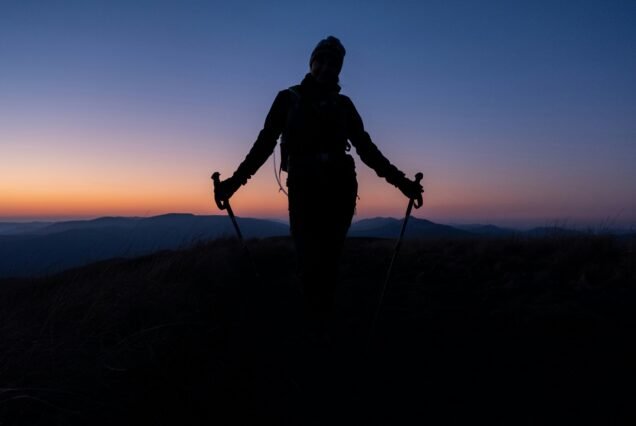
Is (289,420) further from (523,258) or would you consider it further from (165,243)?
(523,258)

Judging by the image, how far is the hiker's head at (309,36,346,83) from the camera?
3.66m

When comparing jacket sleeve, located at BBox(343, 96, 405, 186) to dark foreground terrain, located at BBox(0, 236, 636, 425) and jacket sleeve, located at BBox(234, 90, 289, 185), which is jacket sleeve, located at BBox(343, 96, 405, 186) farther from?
dark foreground terrain, located at BBox(0, 236, 636, 425)

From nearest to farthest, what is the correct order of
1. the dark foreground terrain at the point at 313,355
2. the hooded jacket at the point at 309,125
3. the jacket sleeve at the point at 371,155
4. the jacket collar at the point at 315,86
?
the dark foreground terrain at the point at 313,355, the hooded jacket at the point at 309,125, the jacket collar at the point at 315,86, the jacket sleeve at the point at 371,155

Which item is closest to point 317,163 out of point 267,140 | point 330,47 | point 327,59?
point 267,140

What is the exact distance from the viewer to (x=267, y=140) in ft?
12.4

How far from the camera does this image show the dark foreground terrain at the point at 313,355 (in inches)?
91.4

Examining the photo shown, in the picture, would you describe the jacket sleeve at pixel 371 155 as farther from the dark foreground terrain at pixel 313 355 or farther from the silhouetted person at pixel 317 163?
the dark foreground terrain at pixel 313 355

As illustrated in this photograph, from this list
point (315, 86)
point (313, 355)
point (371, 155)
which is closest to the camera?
point (313, 355)

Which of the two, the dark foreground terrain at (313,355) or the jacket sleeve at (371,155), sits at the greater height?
the jacket sleeve at (371,155)

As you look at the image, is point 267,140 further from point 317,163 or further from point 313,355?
point 313,355

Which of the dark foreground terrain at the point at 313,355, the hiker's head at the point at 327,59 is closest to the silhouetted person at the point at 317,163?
the hiker's head at the point at 327,59

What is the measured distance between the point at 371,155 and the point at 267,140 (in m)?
0.95

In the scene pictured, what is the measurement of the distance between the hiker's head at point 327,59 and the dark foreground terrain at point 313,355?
2.25 meters

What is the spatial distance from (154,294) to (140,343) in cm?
112
